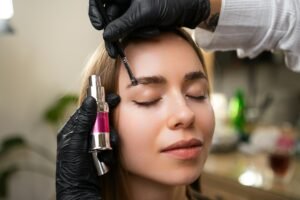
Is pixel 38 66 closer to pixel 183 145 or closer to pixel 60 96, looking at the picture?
pixel 60 96

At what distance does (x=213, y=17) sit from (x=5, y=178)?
1783mm

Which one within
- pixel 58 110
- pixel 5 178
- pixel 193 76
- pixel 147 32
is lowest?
pixel 5 178

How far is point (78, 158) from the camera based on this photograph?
696mm

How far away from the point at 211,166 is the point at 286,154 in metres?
0.38

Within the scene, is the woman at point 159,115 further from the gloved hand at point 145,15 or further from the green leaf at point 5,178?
the green leaf at point 5,178

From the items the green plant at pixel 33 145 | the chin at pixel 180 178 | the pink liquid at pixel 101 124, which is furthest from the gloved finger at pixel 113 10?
the green plant at pixel 33 145

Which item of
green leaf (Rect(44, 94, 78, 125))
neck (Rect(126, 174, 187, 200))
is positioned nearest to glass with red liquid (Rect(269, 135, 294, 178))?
neck (Rect(126, 174, 187, 200))

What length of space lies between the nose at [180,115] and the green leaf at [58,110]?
1.61m

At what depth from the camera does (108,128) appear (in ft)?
2.30

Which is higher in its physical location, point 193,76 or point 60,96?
point 193,76

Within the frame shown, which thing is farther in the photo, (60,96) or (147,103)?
(60,96)

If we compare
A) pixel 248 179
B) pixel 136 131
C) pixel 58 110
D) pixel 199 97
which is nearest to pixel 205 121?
pixel 199 97

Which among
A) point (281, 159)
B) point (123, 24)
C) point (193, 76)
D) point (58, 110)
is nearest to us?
point (123, 24)

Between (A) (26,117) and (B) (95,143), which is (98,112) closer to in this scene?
(B) (95,143)
